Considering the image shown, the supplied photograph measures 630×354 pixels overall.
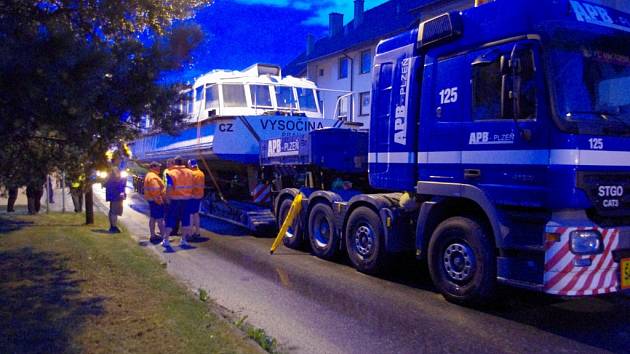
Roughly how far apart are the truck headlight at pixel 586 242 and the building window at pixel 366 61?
94.7 ft

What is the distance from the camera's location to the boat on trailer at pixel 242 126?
11938 mm

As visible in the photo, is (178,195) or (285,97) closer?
(178,195)

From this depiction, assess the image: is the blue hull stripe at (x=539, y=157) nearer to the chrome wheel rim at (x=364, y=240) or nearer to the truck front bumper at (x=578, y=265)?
the truck front bumper at (x=578, y=265)

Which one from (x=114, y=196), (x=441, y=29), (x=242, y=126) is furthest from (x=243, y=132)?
(x=441, y=29)

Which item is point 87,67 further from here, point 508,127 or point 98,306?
point 508,127

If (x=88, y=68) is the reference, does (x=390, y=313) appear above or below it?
below

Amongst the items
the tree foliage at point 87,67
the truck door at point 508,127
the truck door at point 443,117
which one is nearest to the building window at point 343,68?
the truck door at point 443,117

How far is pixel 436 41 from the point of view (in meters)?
6.40

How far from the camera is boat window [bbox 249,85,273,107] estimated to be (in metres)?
13.2

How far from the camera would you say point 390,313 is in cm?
566

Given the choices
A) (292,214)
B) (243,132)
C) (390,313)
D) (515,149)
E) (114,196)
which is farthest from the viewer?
(243,132)

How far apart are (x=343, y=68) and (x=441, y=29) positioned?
98.9 feet

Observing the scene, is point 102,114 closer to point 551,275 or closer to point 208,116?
point 551,275

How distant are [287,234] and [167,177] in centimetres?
255
